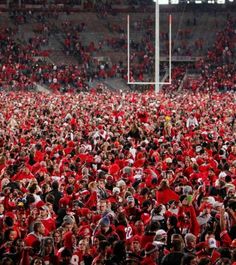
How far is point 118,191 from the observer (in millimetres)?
10695

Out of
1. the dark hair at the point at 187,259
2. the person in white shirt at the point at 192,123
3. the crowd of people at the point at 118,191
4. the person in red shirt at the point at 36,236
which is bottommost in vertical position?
the person in white shirt at the point at 192,123

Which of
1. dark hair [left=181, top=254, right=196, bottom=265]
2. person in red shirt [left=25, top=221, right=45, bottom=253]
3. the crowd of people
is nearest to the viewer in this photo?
dark hair [left=181, top=254, right=196, bottom=265]

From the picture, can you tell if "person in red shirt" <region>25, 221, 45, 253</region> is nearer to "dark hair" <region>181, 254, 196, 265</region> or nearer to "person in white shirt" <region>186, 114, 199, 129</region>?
"dark hair" <region>181, 254, 196, 265</region>

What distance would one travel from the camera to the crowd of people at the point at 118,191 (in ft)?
25.2

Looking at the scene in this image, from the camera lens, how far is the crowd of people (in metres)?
7.67

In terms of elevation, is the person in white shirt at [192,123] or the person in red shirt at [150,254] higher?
the person in red shirt at [150,254]

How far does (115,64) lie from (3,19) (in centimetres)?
923

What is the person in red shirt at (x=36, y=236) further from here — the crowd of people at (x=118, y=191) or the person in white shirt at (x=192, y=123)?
the person in white shirt at (x=192, y=123)

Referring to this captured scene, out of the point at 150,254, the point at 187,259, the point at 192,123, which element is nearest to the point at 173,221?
the point at 150,254

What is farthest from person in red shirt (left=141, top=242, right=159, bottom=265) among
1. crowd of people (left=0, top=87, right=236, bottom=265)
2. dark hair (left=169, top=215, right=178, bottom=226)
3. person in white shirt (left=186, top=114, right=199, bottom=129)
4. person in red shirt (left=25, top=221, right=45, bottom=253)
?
person in white shirt (left=186, top=114, right=199, bottom=129)

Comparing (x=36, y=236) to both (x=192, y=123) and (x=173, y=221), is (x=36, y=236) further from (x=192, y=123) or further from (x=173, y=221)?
(x=192, y=123)

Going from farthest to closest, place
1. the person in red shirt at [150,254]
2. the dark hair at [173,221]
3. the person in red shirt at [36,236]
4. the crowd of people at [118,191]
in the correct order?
the dark hair at [173,221] < the person in red shirt at [36,236] < the crowd of people at [118,191] < the person in red shirt at [150,254]

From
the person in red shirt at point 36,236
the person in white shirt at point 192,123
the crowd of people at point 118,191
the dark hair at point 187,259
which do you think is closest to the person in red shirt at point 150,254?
the crowd of people at point 118,191

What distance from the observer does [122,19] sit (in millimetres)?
50469
